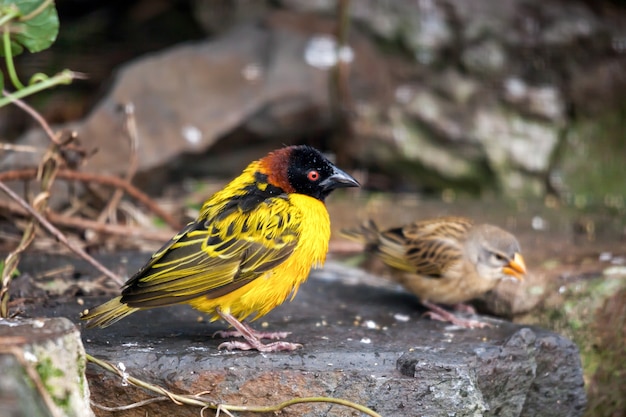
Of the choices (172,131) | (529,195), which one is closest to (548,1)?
(529,195)

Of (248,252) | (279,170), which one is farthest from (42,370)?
(279,170)


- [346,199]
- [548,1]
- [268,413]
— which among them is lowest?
[346,199]

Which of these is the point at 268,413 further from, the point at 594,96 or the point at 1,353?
the point at 594,96

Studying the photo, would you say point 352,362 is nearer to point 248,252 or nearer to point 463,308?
point 248,252

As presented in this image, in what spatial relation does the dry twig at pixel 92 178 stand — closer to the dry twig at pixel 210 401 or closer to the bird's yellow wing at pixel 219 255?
the bird's yellow wing at pixel 219 255

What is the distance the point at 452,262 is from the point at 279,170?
131cm

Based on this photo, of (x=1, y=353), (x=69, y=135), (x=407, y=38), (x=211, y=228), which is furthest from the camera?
(x=407, y=38)

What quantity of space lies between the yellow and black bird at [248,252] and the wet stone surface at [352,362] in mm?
192

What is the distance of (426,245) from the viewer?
5.25 m

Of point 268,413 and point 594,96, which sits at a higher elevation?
point 594,96

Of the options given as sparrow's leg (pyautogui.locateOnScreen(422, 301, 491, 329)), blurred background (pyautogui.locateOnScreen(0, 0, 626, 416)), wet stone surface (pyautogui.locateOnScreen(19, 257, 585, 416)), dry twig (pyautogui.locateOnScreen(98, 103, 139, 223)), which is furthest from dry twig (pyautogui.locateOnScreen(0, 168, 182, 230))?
sparrow's leg (pyautogui.locateOnScreen(422, 301, 491, 329))

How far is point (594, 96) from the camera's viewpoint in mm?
7637

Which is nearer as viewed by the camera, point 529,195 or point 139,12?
point 529,195

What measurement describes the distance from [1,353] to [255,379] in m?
1.22
